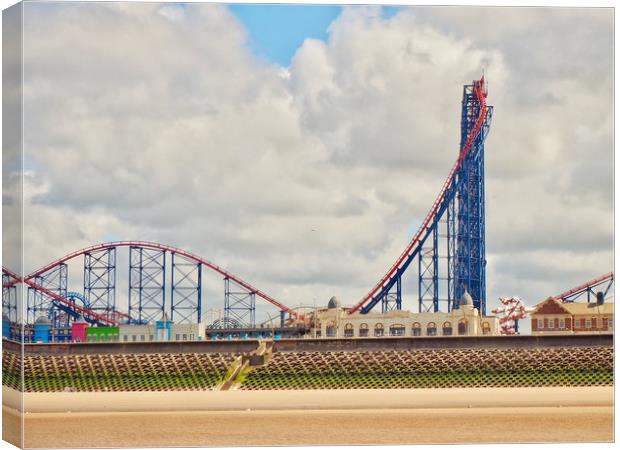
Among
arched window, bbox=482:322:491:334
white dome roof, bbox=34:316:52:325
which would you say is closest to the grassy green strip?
white dome roof, bbox=34:316:52:325

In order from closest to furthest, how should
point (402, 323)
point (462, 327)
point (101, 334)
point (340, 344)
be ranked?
point (340, 344), point (462, 327), point (402, 323), point (101, 334)

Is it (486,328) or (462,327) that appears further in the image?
(462,327)

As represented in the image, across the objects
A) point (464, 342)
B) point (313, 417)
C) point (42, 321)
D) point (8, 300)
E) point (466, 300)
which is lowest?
point (313, 417)

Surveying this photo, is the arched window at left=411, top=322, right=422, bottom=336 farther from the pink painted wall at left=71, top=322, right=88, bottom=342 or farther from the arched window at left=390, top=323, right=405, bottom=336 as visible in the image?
the pink painted wall at left=71, top=322, right=88, bottom=342

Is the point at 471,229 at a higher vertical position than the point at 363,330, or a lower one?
higher

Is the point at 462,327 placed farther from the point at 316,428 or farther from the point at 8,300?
the point at 8,300

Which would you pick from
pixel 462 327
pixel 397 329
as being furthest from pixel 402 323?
pixel 462 327
